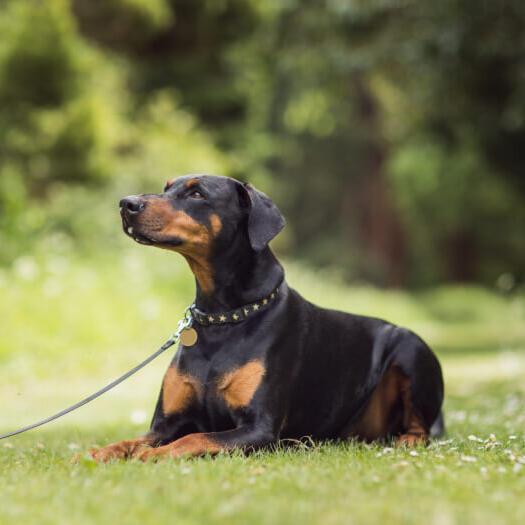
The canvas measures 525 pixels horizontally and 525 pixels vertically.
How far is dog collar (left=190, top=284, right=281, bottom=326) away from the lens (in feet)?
15.4

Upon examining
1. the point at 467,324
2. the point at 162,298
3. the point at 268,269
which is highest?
the point at 268,269

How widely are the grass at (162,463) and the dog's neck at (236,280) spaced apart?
0.79m

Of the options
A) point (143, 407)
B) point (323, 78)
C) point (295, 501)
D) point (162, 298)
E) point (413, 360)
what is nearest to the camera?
point (295, 501)

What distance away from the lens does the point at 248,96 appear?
19.7 meters

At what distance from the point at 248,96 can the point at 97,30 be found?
406cm

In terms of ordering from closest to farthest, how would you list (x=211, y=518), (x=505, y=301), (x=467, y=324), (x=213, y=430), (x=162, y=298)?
(x=211, y=518) < (x=213, y=430) < (x=162, y=298) < (x=467, y=324) < (x=505, y=301)

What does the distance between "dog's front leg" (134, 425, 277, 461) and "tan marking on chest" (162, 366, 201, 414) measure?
0.30 metres

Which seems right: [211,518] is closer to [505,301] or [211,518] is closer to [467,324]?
[467,324]

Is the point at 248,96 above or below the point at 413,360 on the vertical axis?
above

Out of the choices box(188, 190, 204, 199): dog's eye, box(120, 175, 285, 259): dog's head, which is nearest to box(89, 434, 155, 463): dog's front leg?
box(120, 175, 285, 259): dog's head

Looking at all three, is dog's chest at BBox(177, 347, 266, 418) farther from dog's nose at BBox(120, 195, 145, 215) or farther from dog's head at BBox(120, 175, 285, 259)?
dog's nose at BBox(120, 195, 145, 215)

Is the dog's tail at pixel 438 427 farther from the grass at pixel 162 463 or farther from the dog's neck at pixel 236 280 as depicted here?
the dog's neck at pixel 236 280

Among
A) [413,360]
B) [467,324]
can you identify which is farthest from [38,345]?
[467,324]

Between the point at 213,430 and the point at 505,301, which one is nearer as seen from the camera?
the point at 213,430
